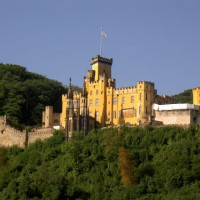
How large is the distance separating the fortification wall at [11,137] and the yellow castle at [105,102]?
430 cm

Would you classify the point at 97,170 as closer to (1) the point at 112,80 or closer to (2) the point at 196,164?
(2) the point at 196,164

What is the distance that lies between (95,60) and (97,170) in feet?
53.0

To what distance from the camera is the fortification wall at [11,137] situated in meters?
66.9

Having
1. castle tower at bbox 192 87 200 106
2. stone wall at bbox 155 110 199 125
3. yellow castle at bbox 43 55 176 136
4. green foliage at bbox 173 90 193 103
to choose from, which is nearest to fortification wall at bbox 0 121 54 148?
yellow castle at bbox 43 55 176 136

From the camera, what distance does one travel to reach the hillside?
173 feet

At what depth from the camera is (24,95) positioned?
78.1 m

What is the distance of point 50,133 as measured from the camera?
214 feet

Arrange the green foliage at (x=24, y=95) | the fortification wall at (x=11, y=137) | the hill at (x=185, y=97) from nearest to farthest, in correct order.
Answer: the fortification wall at (x=11, y=137), the green foliage at (x=24, y=95), the hill at (x=185, y=97)

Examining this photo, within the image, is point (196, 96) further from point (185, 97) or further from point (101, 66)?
point (185, 97)

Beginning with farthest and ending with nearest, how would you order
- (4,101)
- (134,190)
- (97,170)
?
(4,101) → (97,170) → (134,190)

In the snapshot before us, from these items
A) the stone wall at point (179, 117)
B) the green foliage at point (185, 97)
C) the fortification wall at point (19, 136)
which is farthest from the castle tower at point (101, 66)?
the green foliage at point (185, 97)

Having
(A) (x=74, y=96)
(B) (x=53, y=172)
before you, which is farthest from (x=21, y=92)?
(B) (x=53, y=172)

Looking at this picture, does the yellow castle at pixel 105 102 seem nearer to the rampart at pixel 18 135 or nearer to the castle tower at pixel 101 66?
the castle tower at pixel 101 66

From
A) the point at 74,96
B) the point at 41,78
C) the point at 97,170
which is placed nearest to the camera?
the point at 97,170
